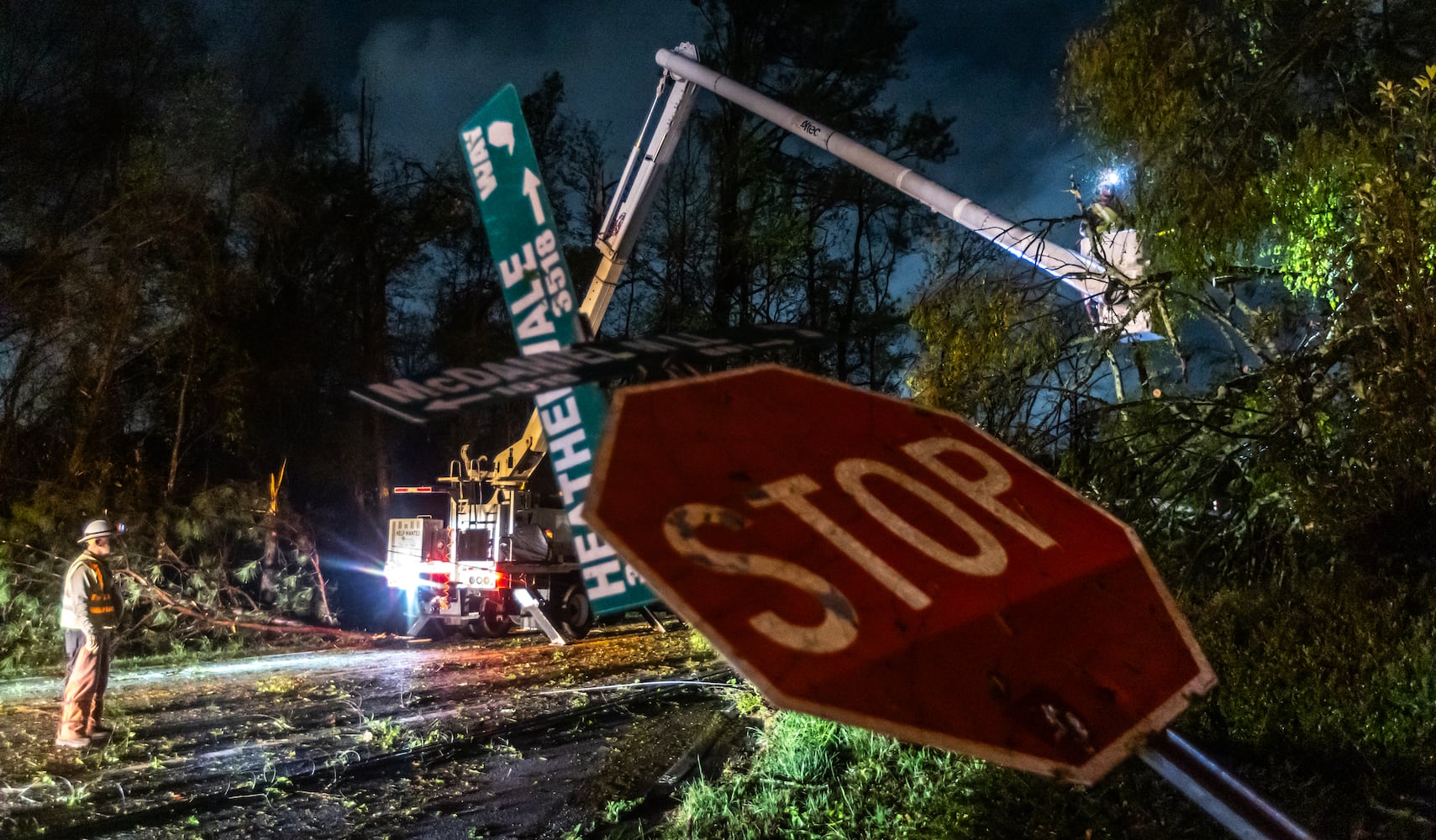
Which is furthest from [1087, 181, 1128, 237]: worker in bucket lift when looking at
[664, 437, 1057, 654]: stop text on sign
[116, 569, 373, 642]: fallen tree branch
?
[116, 569, 373, 642]: fallen tree branch

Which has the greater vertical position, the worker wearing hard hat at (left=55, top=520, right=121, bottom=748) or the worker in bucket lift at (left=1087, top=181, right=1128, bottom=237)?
the worker in bucket lift at (left=1087, top=181, right=1128, bottom=237)

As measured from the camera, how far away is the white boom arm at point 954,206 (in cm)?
618

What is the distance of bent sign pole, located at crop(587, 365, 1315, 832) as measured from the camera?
4.19ft

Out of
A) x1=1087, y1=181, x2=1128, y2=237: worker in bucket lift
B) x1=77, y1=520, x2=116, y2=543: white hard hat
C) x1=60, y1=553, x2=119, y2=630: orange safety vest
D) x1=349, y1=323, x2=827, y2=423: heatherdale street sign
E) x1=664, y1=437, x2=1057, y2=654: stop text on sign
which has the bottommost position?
x1=60, y1=553, x2=119, y2=630: orange safety vest

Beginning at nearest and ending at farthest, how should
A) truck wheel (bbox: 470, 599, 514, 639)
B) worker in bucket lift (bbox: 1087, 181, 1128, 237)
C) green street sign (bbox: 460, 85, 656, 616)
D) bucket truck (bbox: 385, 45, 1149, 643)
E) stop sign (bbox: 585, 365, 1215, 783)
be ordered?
stop sign (bbox: 585, 365, 1215, 783) < green street sign (bbox: 460, 85, 656, 616) < worker in bucket lift (bbox: 1087, 181, 1128, 237) < bucket truck (bbox: 385, 45, 1149, 643) < truck wheel (bbox: 470, 599, 514, 639)

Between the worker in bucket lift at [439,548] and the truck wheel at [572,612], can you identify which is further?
the worker in bucket lift at [439,548]

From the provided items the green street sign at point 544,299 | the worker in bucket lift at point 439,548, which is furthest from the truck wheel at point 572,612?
the green street sign at point 544,299

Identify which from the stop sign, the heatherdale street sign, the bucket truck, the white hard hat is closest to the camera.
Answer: the stop sign

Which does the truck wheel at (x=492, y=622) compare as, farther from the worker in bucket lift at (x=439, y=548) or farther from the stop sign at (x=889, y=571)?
the stop sign at (x=889, y=571)

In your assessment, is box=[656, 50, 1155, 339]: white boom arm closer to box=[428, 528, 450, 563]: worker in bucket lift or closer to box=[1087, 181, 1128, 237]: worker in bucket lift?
box=[1087, 181, 1128, 237]: worker in bucket lift

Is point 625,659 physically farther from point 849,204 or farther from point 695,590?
point 849,204

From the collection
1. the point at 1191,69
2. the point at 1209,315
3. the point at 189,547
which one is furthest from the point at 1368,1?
the point at 189,547

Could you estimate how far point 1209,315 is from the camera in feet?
20.1

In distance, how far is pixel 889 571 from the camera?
1.45 metres
